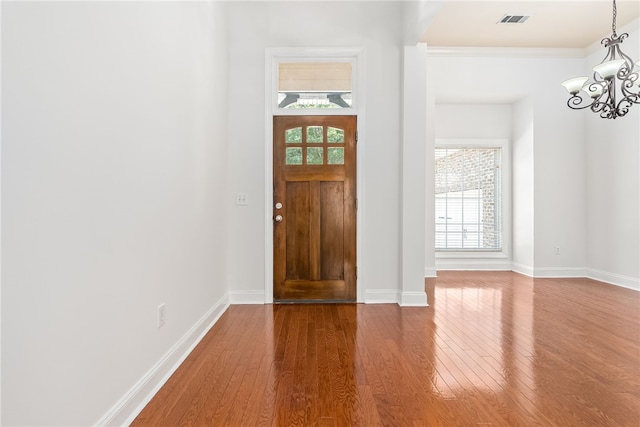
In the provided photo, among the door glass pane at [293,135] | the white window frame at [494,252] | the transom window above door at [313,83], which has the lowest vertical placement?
the white window frame at [494,252]

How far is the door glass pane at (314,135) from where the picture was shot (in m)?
3.73

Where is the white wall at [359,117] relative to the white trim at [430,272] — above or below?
above

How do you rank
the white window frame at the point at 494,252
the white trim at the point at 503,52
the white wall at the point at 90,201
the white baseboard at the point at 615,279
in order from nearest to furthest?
1. the white wall at the point at 90,201
2. the white baseboard at the point at 615,279
3. the white trim at the point at 503,52
4. the white window frame at the point at 494,252

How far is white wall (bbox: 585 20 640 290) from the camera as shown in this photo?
14.4ft

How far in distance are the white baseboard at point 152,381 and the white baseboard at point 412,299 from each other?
1886mm

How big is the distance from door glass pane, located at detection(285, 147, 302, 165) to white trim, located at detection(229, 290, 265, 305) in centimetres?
141

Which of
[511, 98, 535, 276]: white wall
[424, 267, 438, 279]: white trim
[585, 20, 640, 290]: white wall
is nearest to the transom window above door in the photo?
[424, 267, 438, 279]: white trim

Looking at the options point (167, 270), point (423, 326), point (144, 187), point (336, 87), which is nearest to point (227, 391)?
point (167, 270)

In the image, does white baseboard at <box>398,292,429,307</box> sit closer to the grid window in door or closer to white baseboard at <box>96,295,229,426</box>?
the grid window in door

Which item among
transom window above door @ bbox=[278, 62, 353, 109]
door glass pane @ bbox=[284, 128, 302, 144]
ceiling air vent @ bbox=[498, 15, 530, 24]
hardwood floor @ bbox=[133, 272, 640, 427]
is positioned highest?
ceiling air vent @ bbox=[498, 15, 530, 24]

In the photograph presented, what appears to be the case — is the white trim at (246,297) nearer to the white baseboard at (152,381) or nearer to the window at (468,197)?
the white baseboard at (152,381)

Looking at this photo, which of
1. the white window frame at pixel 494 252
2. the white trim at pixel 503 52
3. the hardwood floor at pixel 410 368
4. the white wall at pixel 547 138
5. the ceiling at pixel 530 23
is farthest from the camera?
the white window frame at pixel 494 252

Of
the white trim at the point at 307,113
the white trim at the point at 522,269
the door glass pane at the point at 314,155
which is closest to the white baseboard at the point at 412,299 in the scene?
the white trim at the point at 307,113

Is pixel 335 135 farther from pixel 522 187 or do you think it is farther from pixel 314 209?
pixel 522 187
